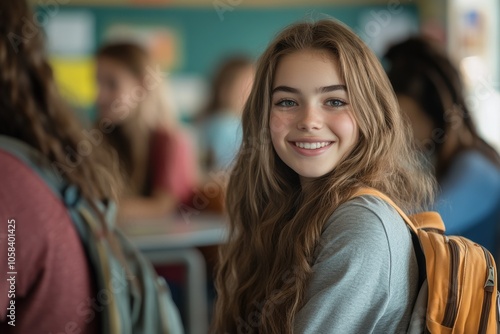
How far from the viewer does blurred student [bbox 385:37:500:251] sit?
168 centimetres

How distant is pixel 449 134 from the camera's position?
1806 mm

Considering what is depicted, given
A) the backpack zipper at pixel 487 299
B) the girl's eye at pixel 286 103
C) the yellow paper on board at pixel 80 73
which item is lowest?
the yellow paper on board at pixel 80 73

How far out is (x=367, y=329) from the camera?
973 mm

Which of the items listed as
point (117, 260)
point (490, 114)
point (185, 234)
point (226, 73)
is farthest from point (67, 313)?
point (490, 114)

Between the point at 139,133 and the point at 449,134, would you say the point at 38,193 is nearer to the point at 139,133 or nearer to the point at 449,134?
the point at 449,134

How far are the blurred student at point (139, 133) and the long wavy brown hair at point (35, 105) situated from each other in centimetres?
168

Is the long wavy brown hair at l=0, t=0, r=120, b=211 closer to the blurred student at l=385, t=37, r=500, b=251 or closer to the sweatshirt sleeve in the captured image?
the sweatshirt sleeve

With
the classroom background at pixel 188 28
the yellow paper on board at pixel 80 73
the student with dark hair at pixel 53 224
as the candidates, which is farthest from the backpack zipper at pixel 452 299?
the yellow paper on board at pixel 80 73

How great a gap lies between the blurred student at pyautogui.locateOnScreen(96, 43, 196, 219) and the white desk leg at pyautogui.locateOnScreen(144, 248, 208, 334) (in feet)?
0.75

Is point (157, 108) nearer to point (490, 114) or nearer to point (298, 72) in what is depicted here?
point (298, 72)

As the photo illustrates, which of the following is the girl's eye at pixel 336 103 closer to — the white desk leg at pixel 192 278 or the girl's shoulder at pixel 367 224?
the girl's shoulder at pixel 367 224

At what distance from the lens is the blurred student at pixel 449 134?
5.50 feet

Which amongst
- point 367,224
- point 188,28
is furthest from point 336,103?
point 188,28

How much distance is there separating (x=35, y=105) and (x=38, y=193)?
204mm
